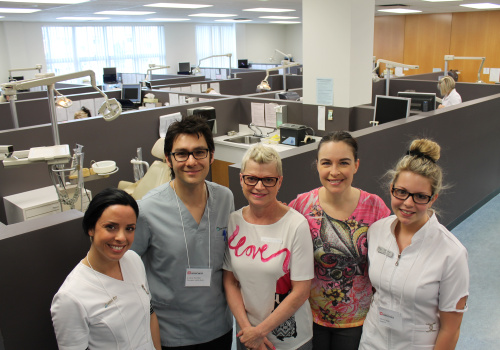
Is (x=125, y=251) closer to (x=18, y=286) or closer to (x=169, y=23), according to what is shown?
(x=18, y=286)

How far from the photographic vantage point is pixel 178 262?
1.47m

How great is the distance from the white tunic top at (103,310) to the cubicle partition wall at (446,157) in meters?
0.90

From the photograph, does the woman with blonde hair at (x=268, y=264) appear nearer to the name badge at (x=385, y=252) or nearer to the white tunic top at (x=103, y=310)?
the name badge at (x=385, y=252)

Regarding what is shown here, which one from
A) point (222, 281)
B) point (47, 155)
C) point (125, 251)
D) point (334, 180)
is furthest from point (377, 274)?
point (47, 155)

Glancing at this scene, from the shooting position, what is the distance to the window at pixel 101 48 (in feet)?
40.7

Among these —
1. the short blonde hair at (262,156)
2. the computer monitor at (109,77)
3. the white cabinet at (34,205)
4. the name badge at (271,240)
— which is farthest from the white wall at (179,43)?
the name badge at (271,240)

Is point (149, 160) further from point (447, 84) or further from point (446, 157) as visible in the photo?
point (447, 84)

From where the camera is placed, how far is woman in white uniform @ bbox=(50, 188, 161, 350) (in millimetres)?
1198

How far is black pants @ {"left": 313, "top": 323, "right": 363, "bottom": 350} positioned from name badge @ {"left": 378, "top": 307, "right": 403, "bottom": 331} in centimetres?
19

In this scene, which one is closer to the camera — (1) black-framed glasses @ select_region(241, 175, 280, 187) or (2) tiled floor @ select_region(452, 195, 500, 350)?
(1) black-framed glasses @ select_region(241, 175, 280, 187)

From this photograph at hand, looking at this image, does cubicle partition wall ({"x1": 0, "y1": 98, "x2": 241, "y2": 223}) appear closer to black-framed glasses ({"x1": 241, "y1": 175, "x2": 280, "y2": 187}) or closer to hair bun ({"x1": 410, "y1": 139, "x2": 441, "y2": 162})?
black-framed glasses ({"x1": 241, "y1": 175, "x2": 280, "y2": 187})

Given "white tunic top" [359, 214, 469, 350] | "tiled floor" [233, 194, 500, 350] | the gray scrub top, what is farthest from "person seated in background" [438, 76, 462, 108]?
the gray scrub top

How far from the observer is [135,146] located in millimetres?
4109

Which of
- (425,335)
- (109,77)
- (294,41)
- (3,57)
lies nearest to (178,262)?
(425,335)
